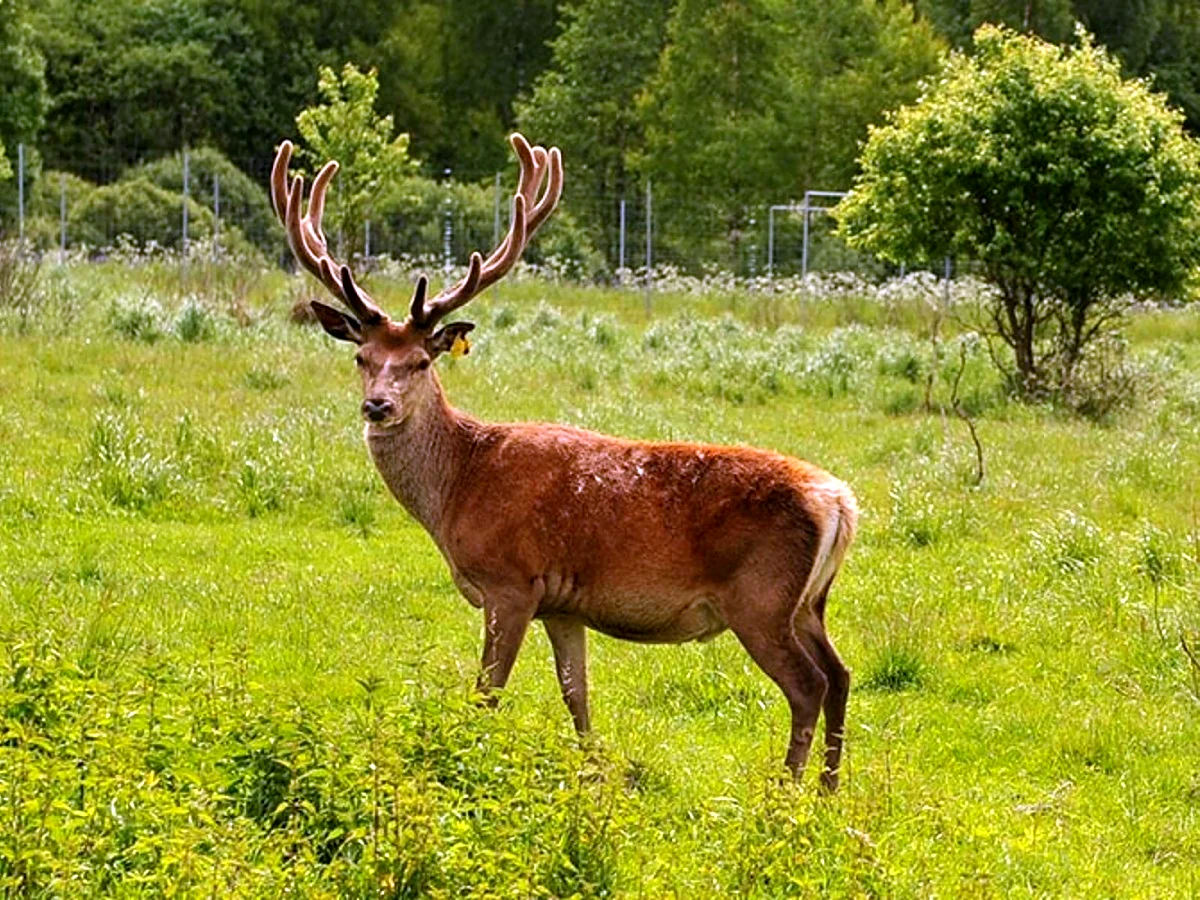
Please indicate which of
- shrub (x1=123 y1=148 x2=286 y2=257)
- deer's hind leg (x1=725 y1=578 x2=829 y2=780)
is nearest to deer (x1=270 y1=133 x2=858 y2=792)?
deer's hind leg (x1=725 y1=578 x2=829 y2=780)

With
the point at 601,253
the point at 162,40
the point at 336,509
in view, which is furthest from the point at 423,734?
the point at 162,40

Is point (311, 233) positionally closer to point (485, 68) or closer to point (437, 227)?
point (437, 227)

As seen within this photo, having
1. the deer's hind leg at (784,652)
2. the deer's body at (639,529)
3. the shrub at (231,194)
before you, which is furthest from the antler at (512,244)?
the shrub at (231,194)

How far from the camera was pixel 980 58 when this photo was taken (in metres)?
19.6

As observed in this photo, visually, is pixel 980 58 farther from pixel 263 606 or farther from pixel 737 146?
pixel 737 146

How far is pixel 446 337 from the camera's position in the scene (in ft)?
23.7

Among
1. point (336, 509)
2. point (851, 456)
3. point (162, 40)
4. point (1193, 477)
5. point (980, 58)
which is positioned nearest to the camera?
point (336, 509)

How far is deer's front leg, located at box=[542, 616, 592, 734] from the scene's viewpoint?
6.74 metres

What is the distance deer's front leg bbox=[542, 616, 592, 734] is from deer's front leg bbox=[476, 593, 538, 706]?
0.92 ft

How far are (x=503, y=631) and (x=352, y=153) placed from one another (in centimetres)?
2335

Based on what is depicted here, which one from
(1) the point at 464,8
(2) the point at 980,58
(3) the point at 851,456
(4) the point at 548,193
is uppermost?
(1) the point at 464,8

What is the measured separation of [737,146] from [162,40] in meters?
21.1

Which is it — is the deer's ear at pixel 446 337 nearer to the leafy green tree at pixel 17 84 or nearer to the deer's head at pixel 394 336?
the deer's head at pixel 394 336

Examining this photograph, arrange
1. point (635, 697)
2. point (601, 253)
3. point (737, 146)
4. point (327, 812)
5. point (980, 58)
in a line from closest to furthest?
point (327, 812)
point (635, 697)
point (980, 58)
point (601, 253)
point (737, 146)
